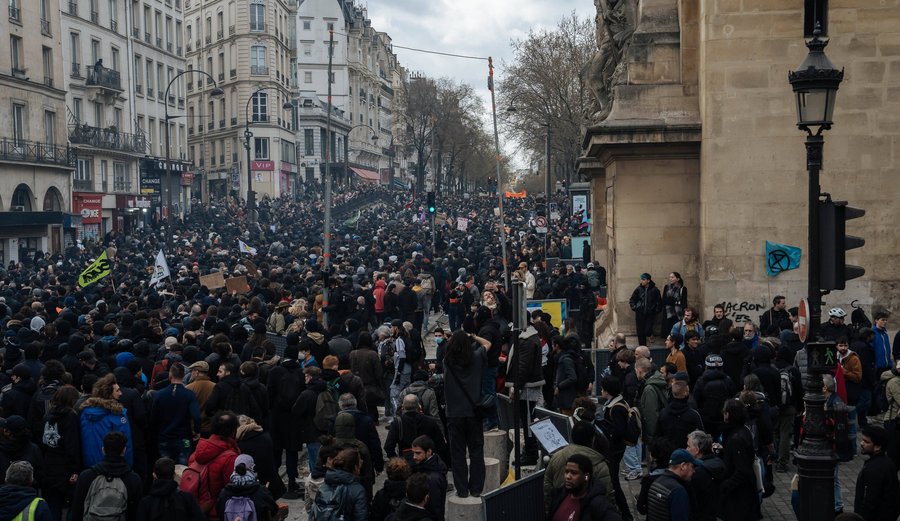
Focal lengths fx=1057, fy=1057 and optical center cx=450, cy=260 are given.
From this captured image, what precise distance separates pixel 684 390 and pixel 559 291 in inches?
511

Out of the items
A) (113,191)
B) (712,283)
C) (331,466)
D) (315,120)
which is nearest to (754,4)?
(712,283)

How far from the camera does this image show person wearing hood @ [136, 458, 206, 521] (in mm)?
7258

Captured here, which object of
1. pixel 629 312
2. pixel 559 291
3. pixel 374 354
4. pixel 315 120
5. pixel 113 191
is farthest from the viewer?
pixel 315 120

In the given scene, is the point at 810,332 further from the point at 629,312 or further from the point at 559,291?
the point at 559,291

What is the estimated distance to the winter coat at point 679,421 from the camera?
384 inches

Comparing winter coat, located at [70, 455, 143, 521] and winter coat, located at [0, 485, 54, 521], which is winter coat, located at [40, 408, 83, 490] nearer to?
winter coat, located at [70, 455, 143, 521]

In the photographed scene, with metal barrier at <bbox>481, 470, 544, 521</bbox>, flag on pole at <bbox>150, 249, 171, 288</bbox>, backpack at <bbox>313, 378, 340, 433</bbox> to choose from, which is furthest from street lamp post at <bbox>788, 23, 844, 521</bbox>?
flag on pole at <bbox>150, 249, 171, 288</bbox>

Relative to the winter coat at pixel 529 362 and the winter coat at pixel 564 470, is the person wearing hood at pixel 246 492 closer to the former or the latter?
the winter coat at pixel 564 470

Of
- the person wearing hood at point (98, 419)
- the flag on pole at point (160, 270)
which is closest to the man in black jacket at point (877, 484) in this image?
the person wearing hood at point (98, 419)

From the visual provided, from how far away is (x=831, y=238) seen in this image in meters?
7.84

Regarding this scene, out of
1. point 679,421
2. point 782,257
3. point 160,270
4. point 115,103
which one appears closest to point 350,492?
point 679,421

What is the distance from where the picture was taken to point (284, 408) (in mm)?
11648

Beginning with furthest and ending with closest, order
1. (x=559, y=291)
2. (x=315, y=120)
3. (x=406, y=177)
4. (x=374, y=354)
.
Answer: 1. (x=406, y=177)
2. (x=315, y=120)
3. (x=559, y=291)
4. (x=374, y=354)

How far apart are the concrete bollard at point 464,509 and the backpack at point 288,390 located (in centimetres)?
258
